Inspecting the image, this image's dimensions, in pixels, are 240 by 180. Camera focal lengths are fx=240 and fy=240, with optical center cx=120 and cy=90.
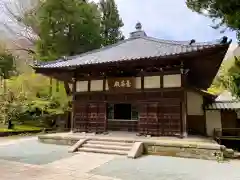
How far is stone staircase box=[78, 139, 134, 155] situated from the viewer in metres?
9.20

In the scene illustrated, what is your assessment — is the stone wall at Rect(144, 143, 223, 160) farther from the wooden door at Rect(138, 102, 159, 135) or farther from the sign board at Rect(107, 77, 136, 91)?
the sign board at Rect(107, 77, 136, 91)

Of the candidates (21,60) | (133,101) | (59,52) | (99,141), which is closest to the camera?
(99,141)

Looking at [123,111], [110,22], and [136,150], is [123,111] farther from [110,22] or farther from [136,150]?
[110,22]

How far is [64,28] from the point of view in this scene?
20.2 m

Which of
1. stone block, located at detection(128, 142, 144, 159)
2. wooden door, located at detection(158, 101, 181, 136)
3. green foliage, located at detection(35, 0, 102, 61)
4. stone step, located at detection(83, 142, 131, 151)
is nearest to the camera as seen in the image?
stone block, located at detection(128, 142, 144, 159)

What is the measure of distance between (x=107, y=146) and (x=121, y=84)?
11.3 feet

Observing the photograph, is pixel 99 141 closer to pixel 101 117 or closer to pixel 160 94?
pixel 101 117

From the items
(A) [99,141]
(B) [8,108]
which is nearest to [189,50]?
(A) [99,141]

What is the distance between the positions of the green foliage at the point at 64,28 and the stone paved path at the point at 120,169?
13592 millimetres

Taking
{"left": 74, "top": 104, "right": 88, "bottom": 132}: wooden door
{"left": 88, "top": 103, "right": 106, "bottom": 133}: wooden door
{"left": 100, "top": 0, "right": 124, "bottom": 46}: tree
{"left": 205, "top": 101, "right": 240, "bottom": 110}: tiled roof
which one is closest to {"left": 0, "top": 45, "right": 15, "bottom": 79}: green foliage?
{"left": 100, "top": 0, "right": 124, "bottom": 46}: tree

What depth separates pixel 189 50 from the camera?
938cm

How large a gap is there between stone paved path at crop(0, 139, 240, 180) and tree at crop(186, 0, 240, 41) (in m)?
4.09

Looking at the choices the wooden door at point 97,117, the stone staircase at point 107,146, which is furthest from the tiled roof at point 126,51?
the stone staircase at point 107,146

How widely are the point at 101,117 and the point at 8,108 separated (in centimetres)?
843
